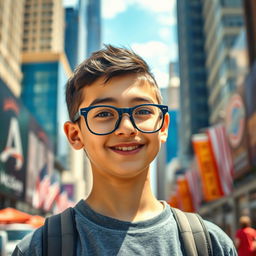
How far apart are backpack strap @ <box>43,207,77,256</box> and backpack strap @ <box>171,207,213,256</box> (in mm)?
445

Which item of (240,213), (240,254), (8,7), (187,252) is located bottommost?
(240,213)

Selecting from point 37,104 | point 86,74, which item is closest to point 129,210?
point 86,74

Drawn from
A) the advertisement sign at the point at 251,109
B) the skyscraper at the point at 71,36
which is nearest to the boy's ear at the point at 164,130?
the advertisement sign at the point at 251,109

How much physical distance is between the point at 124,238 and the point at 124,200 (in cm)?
18

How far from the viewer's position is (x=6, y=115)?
28.5 m

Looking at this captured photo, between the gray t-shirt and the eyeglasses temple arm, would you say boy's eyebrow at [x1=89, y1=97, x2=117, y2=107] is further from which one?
the gray t-shirt

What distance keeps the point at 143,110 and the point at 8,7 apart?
8272cm

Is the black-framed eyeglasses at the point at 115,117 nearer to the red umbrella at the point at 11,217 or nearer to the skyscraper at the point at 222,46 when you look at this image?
the red umbrella at the point at 11,217

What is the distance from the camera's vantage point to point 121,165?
1713mm

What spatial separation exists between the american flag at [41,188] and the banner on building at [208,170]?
21.4 meters

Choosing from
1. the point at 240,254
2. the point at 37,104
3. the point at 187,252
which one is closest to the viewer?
the point at 187,252

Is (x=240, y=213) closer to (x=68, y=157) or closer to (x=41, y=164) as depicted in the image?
(x=41, y=164)

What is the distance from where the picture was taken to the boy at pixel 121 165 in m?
1.66

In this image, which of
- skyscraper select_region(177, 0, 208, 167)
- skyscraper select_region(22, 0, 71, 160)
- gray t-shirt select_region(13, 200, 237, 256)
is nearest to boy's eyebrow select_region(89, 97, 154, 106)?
gray t-shirt select_region(13, 200, 237, 256)
